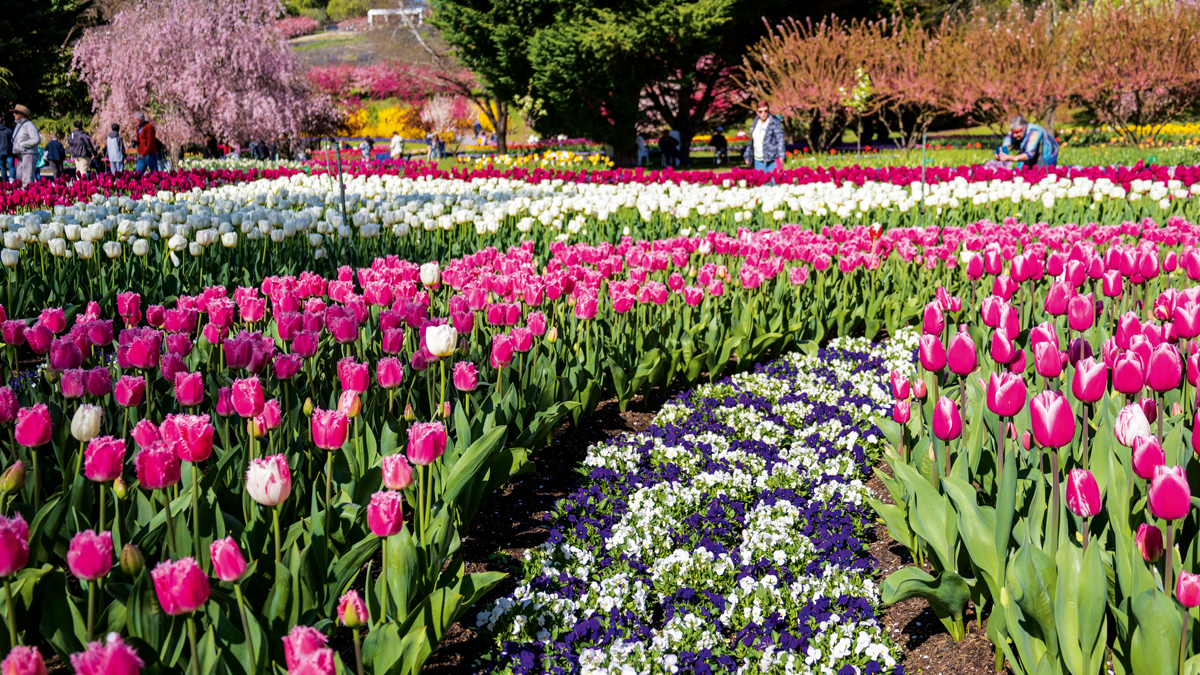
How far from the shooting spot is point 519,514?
11.1 ft

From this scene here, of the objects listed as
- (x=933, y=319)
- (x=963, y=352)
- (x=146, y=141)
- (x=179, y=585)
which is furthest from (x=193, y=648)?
(x=146, y=141)

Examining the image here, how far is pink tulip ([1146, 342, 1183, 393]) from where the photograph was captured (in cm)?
220

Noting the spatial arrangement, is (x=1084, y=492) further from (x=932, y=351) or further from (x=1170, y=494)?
(x=932, y=351)

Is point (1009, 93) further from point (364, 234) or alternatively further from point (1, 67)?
point (1, 67)

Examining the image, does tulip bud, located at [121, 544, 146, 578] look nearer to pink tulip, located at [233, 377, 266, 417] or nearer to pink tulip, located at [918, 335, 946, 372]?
pink tulip, located at [233, 377, 266, 417]

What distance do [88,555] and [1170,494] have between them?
203 centimetres

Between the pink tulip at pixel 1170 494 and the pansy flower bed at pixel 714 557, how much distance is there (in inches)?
32.4

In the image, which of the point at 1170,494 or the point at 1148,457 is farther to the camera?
the point at 1148,457

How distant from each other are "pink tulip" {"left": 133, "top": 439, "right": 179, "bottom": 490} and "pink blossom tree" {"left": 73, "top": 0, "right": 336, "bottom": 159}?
83.2 feet

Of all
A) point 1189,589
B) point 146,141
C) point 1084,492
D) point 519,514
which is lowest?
point 519,514

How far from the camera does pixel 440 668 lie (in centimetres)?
242

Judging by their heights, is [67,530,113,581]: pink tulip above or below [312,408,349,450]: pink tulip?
below

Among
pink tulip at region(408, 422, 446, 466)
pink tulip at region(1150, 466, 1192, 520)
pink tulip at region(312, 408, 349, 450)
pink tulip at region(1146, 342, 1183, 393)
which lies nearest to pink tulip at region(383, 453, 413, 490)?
pink tulip at region(408, 422, 446, 466)

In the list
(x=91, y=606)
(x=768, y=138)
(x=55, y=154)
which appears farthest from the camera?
(x=55, y=154)
